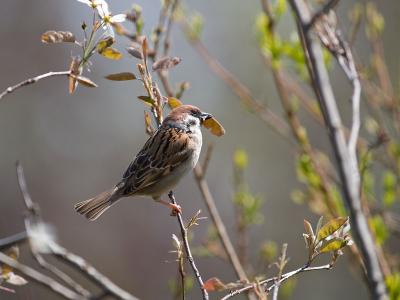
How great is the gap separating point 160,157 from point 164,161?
0.03 m

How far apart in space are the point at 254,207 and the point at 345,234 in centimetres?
151

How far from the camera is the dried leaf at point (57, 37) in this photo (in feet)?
5.85

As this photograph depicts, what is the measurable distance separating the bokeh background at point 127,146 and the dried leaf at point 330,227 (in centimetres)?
637

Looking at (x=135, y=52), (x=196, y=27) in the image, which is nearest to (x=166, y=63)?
(x=135, y=52)

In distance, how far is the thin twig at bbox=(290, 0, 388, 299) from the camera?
174cm

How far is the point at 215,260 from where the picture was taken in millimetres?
8547

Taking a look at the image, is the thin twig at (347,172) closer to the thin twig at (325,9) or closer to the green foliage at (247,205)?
the thin twig at (325,9)

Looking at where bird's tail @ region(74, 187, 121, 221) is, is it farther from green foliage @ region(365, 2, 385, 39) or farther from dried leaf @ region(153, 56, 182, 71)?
green foliage @ region(365, 2, 385, 39)

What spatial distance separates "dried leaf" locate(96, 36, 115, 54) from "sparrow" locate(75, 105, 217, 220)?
5.55ft

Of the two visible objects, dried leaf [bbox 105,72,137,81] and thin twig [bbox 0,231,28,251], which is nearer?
thin twig [bbox 0,231,28,251]

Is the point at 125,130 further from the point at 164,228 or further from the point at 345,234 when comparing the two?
the point at 345,234

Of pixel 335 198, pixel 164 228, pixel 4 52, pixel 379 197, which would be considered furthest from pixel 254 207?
pixel 4 52

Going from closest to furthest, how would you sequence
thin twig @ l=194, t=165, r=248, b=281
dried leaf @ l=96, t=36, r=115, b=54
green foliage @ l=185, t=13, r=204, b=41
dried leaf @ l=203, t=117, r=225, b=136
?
1. dried leaf @ l=96, t=36, r=115, b=54
2. dried leaf @ l=203, t=117, r=225, b=136
3. thin twig @ l=194, t=165, r=248, b=281
4. green foliage @ l=185, t=13, r=204, b=41

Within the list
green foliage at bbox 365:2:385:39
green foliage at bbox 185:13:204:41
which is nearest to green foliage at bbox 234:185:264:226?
green foliage at bbox 185:13:204:41
